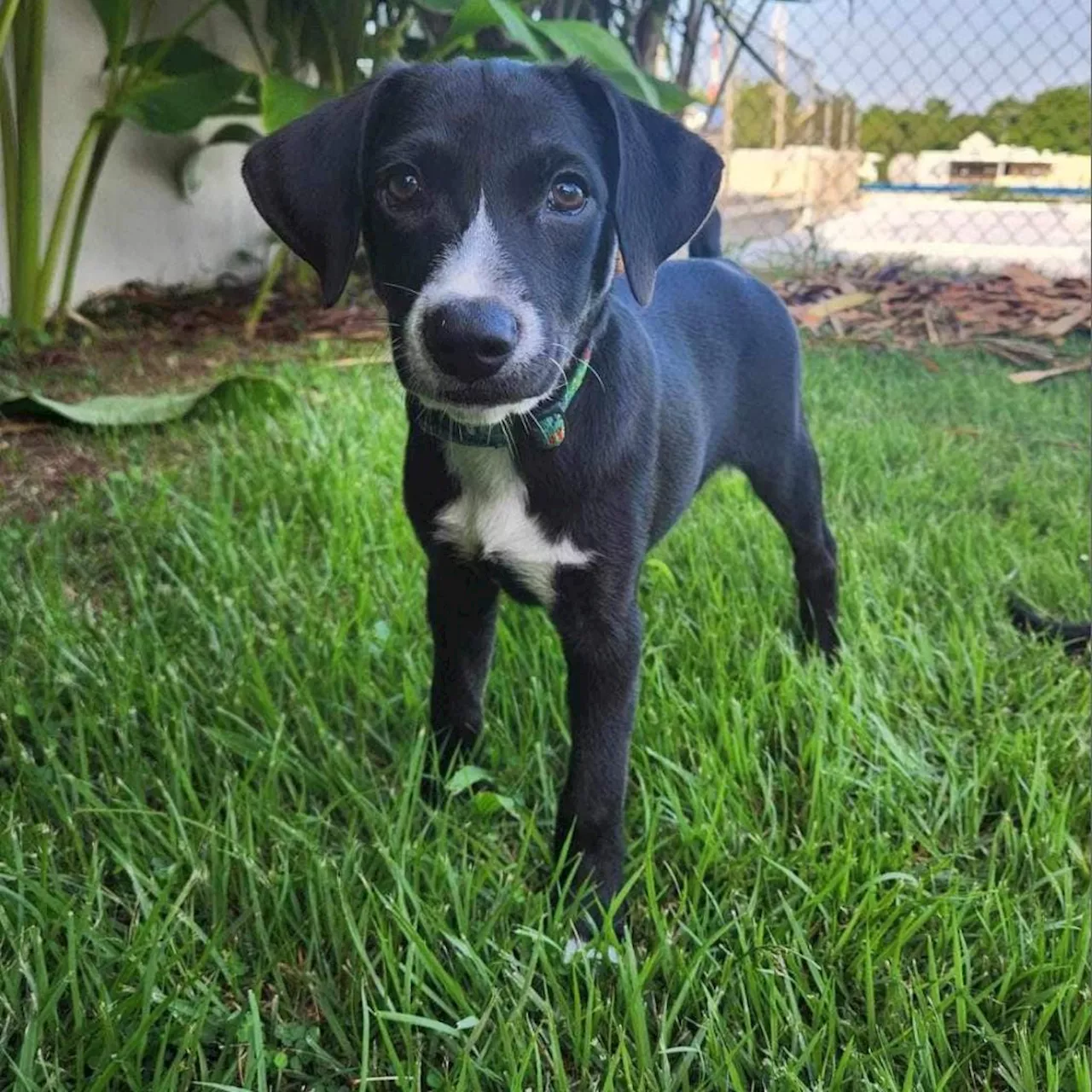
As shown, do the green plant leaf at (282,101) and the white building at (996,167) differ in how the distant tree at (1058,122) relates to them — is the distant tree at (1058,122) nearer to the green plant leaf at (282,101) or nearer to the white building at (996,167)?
the white building at (996,167)

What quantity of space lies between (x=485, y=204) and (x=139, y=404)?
8.30 ft

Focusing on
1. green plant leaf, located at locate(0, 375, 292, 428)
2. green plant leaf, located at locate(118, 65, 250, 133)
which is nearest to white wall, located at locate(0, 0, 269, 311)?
green plant leaf, located at locate(118, 65, 250, 133)

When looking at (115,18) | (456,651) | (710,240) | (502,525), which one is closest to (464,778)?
(456,651)

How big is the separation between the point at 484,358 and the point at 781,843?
936mm

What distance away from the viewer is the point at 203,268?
20.5ft

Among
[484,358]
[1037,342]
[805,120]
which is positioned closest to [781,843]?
[484,358]

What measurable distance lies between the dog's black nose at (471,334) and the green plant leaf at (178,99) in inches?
128

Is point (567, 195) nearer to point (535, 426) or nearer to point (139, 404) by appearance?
point (535, 426)

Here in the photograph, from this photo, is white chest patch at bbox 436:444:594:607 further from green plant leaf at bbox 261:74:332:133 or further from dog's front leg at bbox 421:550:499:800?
green plant leaf at bbox 261:74:332:133

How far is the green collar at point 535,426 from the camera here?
1706 millimetres

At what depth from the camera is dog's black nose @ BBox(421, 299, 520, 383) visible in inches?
56.1

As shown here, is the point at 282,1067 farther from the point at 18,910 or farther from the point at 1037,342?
the point at 1037,342

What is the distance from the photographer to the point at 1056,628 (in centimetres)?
253

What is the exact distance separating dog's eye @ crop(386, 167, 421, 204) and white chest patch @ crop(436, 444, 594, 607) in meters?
0.40
